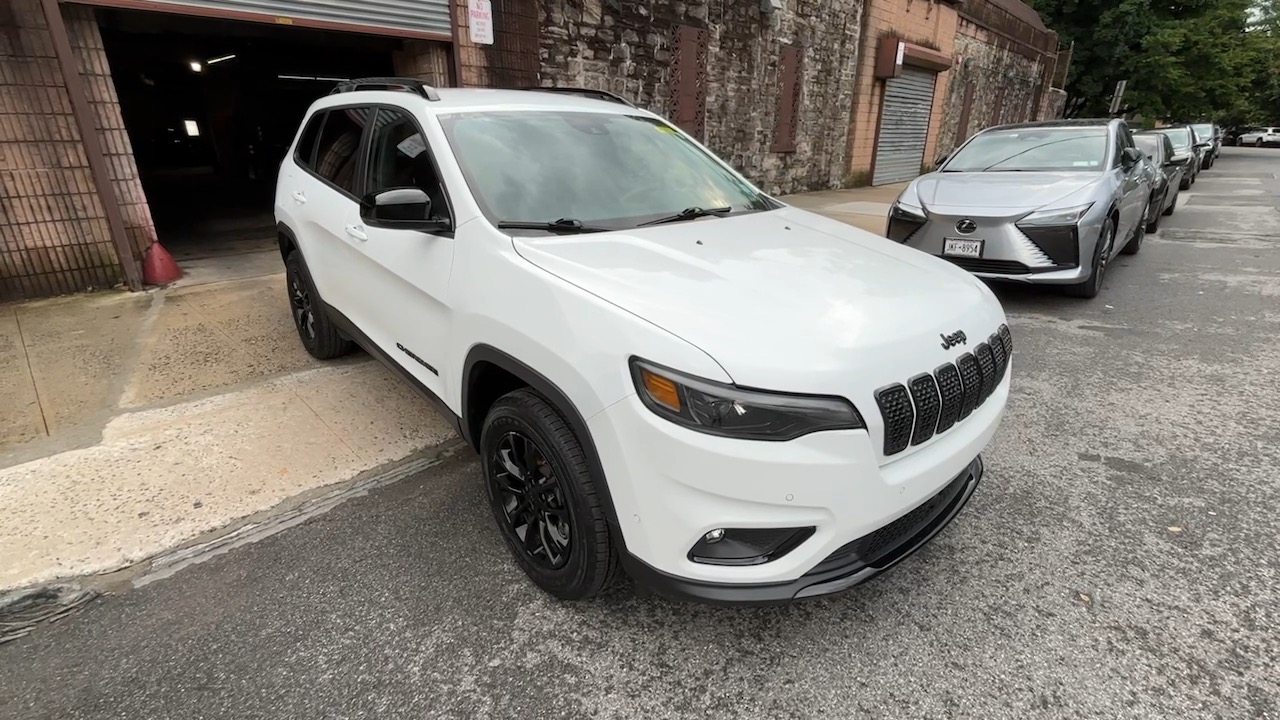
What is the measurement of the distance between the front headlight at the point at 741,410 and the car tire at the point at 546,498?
1.25 feet

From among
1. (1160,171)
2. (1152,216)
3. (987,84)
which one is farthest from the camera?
(987,84)

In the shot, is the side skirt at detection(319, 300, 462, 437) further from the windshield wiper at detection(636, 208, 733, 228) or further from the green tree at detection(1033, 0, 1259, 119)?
the green tree at detection(1033, 0, 1259, 119)

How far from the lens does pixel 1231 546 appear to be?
8.75ft

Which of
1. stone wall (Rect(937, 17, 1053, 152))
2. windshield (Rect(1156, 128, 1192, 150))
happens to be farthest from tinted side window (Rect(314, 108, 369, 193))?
stone wall (Rect(937, 17, 1053, 152))

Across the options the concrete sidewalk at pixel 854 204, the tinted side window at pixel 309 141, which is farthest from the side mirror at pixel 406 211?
the concrete sidewalk at pixel 854 204

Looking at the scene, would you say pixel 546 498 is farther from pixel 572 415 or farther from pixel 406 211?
pixel 406 211

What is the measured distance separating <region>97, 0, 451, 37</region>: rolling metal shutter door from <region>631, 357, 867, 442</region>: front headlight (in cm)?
614

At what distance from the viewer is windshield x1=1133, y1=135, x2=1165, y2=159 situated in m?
9.95

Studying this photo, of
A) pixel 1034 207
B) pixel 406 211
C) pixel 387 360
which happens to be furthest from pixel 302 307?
pixel 1034 207

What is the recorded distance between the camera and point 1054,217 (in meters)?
5.40

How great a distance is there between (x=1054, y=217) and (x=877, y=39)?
38.2ft

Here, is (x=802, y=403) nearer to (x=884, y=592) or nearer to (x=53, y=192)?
(x=884, y=592)

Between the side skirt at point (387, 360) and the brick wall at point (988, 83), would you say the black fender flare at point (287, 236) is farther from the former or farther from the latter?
the brick wall at point (988, 83)

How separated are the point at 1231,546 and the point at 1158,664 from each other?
0.99 meters
